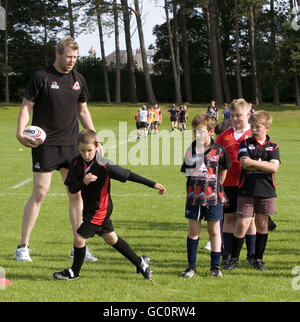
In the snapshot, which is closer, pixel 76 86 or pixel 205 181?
pixel 205 181

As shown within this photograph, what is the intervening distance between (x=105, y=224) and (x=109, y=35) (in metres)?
50.8

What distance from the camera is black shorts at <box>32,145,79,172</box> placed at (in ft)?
20.2

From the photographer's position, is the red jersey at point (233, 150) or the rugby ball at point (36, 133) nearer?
the rugby ball at point (36, 133)

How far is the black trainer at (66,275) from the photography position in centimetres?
538

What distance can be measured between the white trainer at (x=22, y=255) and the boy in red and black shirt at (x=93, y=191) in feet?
2.71

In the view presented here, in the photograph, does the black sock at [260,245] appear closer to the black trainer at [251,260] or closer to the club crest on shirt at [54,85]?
the black trainer at [251,260]

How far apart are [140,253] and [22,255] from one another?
1.34m

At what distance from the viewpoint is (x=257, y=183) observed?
231 inches

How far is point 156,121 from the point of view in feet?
113

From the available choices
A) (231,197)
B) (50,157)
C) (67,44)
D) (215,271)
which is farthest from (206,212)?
(67,44)

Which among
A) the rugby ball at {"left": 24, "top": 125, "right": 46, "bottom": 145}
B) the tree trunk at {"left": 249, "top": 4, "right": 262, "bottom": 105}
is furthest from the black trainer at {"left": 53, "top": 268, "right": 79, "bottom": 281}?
the tree trunk at {"left": 249, "top": 4, "right": 262, "bottom": 105}

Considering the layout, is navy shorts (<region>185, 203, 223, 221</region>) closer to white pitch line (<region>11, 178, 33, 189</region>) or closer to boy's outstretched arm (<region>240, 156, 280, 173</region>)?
boy's outstretched arm (<region>240, 156, 280, 173</region>)

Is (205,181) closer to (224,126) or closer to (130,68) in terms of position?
(224,126)

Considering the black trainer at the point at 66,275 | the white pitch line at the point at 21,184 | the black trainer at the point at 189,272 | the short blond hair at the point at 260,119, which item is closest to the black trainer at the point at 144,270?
the black trainer at the point at 189,272
